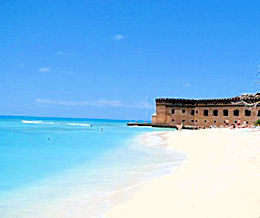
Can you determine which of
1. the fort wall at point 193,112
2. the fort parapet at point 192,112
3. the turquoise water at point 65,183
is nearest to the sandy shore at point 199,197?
the turquoise water at point 65,183

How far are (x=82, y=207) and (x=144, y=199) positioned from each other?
3.32 ft

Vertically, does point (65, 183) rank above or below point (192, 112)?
below

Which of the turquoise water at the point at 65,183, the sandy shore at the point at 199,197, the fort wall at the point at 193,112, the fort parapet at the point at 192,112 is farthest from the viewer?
the fort parapet at the point at 192,112

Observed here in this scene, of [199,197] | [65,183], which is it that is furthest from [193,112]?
[199,197]

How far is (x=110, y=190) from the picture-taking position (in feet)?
19.6

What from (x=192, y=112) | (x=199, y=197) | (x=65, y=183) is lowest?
(x=65, y=183)

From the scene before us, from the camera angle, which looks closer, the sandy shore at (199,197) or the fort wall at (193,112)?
the sandy shore at (199,197)

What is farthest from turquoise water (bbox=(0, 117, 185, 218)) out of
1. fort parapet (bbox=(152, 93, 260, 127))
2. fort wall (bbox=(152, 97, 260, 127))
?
fort parapet (bbox=(152, 93, 260, 127))

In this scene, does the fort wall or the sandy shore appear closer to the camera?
the sandy shore

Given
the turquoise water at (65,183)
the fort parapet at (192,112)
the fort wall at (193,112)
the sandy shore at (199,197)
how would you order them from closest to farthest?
the sandy shore at (199,197) → the turquoise water at (65,183) → the fort wall at (193,112) → the fort parapet at (192,112)

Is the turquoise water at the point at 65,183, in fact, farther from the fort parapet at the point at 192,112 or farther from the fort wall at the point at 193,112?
the fort parapet at the point at 192,112

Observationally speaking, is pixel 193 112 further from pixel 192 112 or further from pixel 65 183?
pixel 65 183

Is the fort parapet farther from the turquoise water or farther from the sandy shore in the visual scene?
the sandy shore

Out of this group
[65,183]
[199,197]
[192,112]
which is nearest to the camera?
[199,197]
